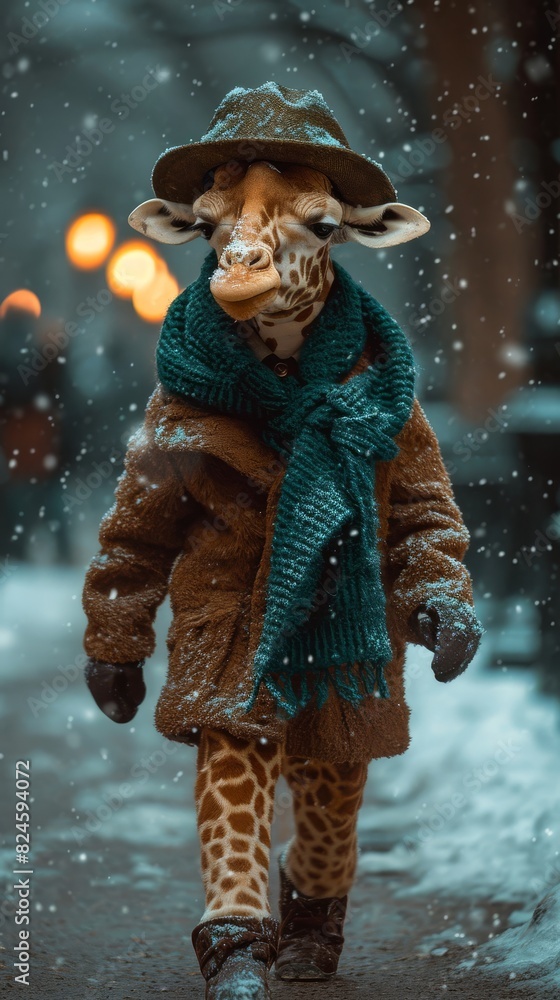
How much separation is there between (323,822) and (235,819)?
1.72ft

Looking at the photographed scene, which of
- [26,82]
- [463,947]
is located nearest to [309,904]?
[463,947]

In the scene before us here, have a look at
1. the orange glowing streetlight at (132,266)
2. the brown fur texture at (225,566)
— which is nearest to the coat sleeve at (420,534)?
the brown fur texture at (225,566)

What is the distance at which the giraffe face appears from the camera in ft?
8.23

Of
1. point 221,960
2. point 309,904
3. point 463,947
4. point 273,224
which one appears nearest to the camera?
point 221,960

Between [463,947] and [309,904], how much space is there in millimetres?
616

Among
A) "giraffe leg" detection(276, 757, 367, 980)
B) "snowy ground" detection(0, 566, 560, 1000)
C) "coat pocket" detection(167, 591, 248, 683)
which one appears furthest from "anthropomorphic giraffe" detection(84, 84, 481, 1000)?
"snowy ground" detection(0, 566, 560, 1000)

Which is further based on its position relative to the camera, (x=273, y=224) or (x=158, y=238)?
(x=158, y=238)

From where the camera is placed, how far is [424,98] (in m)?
5.66

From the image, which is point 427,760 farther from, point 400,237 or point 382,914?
point 400,237

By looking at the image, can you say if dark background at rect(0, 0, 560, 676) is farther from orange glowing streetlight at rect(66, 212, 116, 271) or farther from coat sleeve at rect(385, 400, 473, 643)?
coat sleeve at rect(385, 400, 473, 643)

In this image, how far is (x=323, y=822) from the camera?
9.77 feet

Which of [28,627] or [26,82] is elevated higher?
[26,82]

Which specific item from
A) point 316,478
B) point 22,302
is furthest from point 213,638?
point 22,302

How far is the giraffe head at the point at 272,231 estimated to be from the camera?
249 cm
